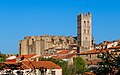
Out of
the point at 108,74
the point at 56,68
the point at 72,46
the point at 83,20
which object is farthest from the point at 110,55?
the point at 83,20

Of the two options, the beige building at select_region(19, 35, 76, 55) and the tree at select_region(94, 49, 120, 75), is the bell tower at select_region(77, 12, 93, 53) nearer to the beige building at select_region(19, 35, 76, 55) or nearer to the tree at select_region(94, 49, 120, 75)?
the beige building at select_region(19, 35, 76, 55)

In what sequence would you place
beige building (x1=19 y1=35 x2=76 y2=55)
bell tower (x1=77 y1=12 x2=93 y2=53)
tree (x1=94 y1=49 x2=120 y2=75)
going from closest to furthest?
tree (x1=94 y1=49 x2=120 y2=75)
beige building (x1=19 y1=35 x2=76 y2=55)
bell tower (x1=77 y1=12 x2=93 y2=53)

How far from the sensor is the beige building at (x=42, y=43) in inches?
4815

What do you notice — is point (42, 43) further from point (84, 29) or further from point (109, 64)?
point (109, 64)

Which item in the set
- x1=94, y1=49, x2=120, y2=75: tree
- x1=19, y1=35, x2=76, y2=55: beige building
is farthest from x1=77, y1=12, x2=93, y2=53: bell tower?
x1=94, y1=49, x2=120, y2=75: tree

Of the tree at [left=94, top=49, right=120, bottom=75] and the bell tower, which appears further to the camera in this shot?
the bell tower

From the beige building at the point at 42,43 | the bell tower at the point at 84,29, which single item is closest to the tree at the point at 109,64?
the beige building at the point at 42,43

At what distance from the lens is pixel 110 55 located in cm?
970

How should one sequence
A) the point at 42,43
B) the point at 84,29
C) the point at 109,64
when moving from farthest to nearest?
the point at 84,29, the point at 42,43, the point at 109,64

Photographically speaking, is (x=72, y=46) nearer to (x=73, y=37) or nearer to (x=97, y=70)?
(x=73, y=37)

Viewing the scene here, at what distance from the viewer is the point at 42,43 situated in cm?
12300

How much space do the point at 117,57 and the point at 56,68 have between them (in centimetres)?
3183

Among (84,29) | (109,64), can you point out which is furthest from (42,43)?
(109,64)

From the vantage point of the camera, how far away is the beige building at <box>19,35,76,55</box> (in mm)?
122312
